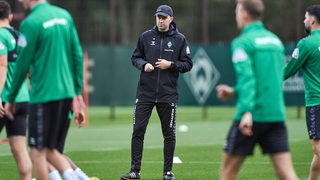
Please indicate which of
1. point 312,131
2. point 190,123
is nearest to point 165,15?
point 312,131

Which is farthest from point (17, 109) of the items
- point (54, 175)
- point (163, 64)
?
point (163, 64)

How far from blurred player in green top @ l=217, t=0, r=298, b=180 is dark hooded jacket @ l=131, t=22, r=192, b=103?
12.7 ft

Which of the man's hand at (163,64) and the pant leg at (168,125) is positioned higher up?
the man's hand at (163,64)

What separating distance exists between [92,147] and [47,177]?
842cm

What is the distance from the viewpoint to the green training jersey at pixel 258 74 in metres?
7.91

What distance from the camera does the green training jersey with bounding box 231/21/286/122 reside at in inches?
311

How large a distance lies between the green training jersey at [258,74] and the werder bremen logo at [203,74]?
19.0m

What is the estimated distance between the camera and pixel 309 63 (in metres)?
10.4

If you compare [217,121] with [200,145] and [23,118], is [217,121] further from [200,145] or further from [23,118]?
[23,118]

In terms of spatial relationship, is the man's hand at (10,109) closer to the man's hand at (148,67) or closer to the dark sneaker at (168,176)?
the man's hand at (148,67)

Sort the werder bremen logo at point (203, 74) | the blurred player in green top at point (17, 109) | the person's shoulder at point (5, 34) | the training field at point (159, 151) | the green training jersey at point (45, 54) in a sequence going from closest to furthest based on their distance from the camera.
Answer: the green training jersey at point (45, 54), the blurred player in green top at point (17, 109), the person's shoulder at point (5, 34), the training field at point (159, 151), the werder bremen logo at point (203, 74)

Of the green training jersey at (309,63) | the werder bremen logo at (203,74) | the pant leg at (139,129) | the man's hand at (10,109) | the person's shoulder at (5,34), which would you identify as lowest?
the werder bremen logo at (203,74)

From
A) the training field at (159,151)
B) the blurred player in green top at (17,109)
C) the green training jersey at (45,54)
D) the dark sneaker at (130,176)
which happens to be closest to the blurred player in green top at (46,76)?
the green training jersey at (45,54)

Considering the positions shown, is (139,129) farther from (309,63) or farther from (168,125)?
(309,63)
